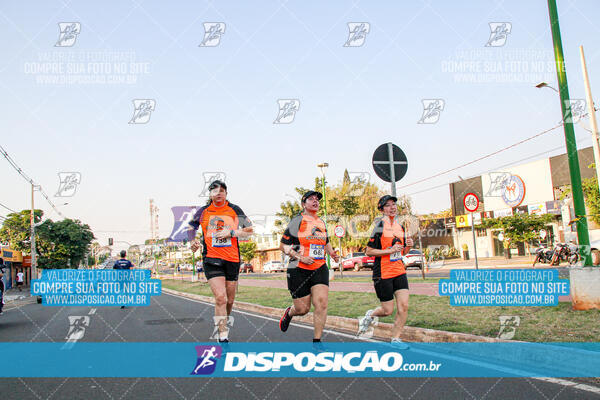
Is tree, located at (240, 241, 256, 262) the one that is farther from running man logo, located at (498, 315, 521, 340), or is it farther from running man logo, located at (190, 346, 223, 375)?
running man logo, located at (190, 346, 223, 375)

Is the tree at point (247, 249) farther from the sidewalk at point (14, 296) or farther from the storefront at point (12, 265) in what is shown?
the sidewalk at point (14, 296)

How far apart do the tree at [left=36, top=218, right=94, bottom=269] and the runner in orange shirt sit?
177ft

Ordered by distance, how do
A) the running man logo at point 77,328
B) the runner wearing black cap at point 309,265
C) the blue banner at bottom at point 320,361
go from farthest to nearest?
the running man logo at point 77,328, the runner wearing black cap at point 309,265, the blue banner at bottom at point 320,361

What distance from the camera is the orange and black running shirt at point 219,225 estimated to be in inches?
227

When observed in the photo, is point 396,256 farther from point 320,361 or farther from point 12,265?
point 12,265

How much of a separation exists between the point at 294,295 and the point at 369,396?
5.93 ft

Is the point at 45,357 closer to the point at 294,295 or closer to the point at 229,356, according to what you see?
the point at 229,356

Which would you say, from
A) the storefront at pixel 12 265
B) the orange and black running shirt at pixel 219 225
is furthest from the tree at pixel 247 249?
the orange and black running shirt at pixel 219 225

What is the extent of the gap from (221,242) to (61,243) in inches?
2240

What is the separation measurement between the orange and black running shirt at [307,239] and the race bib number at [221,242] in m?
0.70

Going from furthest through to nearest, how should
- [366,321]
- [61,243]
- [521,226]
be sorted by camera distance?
[61,243] → [521,226] → [366,321]

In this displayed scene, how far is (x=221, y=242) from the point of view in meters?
5.80

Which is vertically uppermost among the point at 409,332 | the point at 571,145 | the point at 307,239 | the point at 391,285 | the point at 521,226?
the point at 571,145

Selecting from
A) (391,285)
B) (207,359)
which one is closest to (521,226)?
(391,285)
